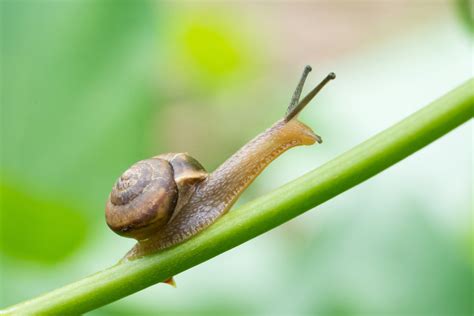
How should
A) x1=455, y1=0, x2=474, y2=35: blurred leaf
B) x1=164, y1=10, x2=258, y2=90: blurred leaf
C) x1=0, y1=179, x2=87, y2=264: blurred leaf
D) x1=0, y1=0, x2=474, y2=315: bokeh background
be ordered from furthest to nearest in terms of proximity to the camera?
x1=164, y1=10, x2=258, y2=90: blurred leaf < x1=0, y1=0, x2=474, y2=315: bokeh background < x1=0, y1=179, x2=87, y2=264: blurred leaf < x1=455, y1=0, x2=474, y2=35: blurred leaf

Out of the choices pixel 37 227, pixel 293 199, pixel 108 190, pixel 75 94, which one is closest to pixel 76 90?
pixel 75 94

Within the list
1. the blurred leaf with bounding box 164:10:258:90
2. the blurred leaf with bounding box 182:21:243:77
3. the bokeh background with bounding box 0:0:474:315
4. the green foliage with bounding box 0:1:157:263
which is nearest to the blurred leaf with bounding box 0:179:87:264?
the bokeh background with bounding box 0:0:474:315

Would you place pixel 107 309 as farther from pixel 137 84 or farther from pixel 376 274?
pixel 376 274

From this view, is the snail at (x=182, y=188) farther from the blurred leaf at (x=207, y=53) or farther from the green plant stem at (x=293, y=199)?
the blurred leaf at (x=207, y=53)

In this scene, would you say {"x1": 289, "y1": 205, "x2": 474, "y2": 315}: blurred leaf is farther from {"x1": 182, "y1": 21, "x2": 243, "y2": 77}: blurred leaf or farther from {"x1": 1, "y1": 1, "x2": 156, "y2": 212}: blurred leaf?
{"x1": 182, "y1": 21, "x2": 243, "y2": 77}: blurred leaf

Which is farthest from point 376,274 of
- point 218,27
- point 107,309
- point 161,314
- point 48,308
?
point 218,27

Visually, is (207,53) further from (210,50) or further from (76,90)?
(76,90)

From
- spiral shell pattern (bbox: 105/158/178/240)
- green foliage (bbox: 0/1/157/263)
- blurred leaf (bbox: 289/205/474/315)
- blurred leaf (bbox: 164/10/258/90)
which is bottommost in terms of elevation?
blurred leaf (bbox: 289/205/474/315)
